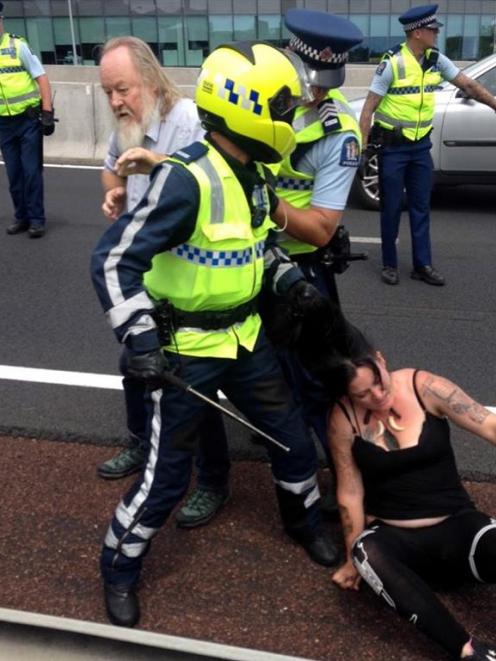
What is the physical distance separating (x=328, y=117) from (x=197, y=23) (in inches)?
1737

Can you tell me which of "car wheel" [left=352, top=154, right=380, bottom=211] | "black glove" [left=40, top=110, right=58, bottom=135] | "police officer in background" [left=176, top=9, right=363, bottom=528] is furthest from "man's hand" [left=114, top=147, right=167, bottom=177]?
"car wheel" [left=352, top=154, right=380, bottom=211]

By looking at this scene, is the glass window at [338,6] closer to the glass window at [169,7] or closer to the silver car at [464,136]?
the glass window at [169,7]

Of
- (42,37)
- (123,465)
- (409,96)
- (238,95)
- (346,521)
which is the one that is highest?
(238,95)

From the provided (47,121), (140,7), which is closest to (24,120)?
(47,121)

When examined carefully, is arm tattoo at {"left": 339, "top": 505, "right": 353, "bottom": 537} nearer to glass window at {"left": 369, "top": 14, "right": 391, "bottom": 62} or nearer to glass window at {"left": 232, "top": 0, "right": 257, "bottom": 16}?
glass window at {"left": 369, "top": 14, "right": 391, "bottom": 62}

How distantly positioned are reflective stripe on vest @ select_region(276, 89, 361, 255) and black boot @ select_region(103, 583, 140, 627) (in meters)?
1.38

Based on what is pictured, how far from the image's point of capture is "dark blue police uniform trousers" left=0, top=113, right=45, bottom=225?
7445 mm

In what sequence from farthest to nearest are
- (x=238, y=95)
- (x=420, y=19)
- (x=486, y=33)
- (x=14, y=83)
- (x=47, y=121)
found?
(x=486, y=33), (x=47, y=121), (x=14, y=83), (x=420, y=19), (x=238, y=95)

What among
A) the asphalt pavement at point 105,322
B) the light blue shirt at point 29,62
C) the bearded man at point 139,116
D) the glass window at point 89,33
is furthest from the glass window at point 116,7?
the bearded man at point 139,116

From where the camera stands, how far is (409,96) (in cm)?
618

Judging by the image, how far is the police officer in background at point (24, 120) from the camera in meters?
7.23

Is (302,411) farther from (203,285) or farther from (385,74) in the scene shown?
(385,74)

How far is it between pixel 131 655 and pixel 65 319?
3651 millimetres

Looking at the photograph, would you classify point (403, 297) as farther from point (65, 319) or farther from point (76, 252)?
point (76, 252)
